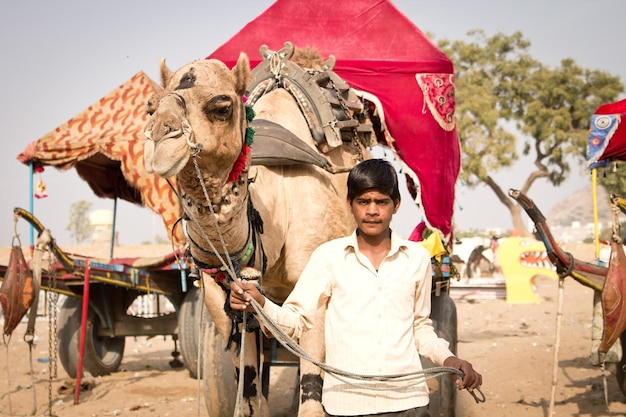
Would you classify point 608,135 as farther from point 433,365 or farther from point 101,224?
point 101,224

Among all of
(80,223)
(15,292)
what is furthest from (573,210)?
(15,292)

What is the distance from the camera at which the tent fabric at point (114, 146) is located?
8.53m

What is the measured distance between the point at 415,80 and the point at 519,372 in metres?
4.12

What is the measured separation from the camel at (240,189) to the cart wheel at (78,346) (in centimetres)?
498

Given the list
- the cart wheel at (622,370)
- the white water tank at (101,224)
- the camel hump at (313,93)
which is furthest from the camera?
the white water tank at (101,224)

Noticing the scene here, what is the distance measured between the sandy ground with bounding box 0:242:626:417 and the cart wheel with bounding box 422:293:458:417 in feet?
3.57

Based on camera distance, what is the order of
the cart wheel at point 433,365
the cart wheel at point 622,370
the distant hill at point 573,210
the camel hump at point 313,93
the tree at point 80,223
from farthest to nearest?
1. the distant hill at point 573,210
2. the tree at point 80,223
3. the cart wheel at point 622,370
4. the cart wheel at point 433,365
5. the camel hump at point 313,93

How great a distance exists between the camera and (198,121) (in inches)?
118

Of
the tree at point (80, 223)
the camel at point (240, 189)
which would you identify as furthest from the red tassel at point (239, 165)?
the tree at point (80, 223)

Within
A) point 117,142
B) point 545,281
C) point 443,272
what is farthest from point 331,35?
point 545,281

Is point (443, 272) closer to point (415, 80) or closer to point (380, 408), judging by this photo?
point (415, 80)

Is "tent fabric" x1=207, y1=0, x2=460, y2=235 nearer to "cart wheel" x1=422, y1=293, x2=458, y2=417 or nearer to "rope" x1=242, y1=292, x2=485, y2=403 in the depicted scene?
"cart wheel" x1=422, y1=293, x2=458, y2=417

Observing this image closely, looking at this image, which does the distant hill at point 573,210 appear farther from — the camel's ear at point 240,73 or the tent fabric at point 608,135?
the camel's ear at point 240,73

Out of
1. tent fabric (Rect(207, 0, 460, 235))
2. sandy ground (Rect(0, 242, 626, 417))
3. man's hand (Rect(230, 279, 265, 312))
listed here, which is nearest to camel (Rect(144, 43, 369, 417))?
man's hand (Rect(230, 279, 265, 312))
